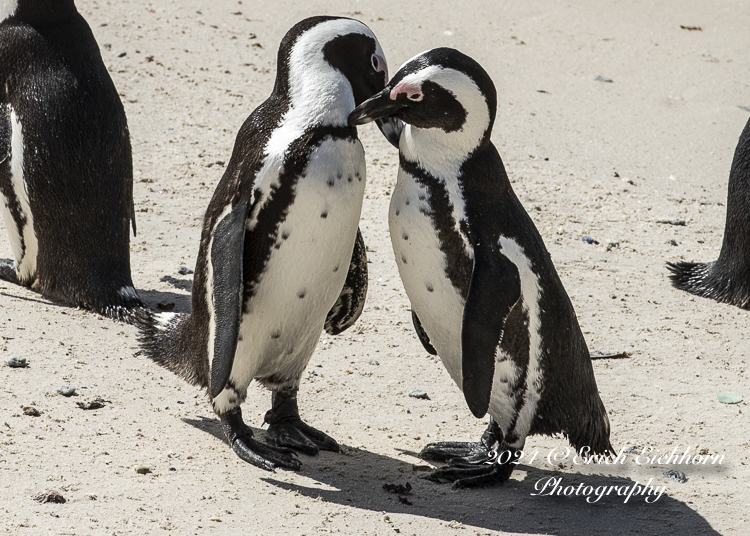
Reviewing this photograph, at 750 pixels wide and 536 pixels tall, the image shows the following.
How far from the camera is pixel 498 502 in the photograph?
3.42 m

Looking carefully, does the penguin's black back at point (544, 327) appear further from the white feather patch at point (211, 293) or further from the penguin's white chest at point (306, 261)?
the white feather patch at point (211, 293)

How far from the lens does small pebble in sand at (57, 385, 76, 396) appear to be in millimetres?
3912

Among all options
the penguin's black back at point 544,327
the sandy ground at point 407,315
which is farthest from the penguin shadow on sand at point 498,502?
the penguin's black back at point 544,327

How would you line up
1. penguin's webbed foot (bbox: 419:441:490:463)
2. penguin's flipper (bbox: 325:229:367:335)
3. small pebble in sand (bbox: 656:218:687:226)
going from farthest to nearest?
small pebble in sand (bbox: 656:218:687:226)
penguin's flipper (bbox: 325:229:367:335)
penguin's webbed foot (bbox: 419:441:490:463)

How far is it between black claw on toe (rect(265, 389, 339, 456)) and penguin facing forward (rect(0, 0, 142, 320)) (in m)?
1.32

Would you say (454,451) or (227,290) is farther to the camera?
(454,451)

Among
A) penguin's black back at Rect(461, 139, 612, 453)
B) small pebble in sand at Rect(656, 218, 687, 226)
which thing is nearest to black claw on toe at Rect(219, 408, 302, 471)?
penguin's black back at Rect(461, 139, 612, 453)

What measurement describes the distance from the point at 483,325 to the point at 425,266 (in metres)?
0.32

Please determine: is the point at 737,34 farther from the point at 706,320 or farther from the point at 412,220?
the point at 412,220

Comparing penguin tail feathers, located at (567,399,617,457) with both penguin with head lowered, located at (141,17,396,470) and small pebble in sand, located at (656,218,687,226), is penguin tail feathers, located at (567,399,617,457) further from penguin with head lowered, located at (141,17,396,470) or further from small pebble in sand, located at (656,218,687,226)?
small pebble in sand, located at (656,218,687,226)

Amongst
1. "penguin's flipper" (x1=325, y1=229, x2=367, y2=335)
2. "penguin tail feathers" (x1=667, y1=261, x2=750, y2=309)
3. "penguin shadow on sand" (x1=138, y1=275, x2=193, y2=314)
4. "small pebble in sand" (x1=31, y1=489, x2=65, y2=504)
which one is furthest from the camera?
"penguin tail feathers" (x1=667, y1=261, x2=750, y2=309)

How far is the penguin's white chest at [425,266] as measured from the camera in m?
3.31

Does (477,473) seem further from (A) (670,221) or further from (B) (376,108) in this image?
(A) (670,221)

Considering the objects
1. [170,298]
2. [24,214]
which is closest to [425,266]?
[170,298]
